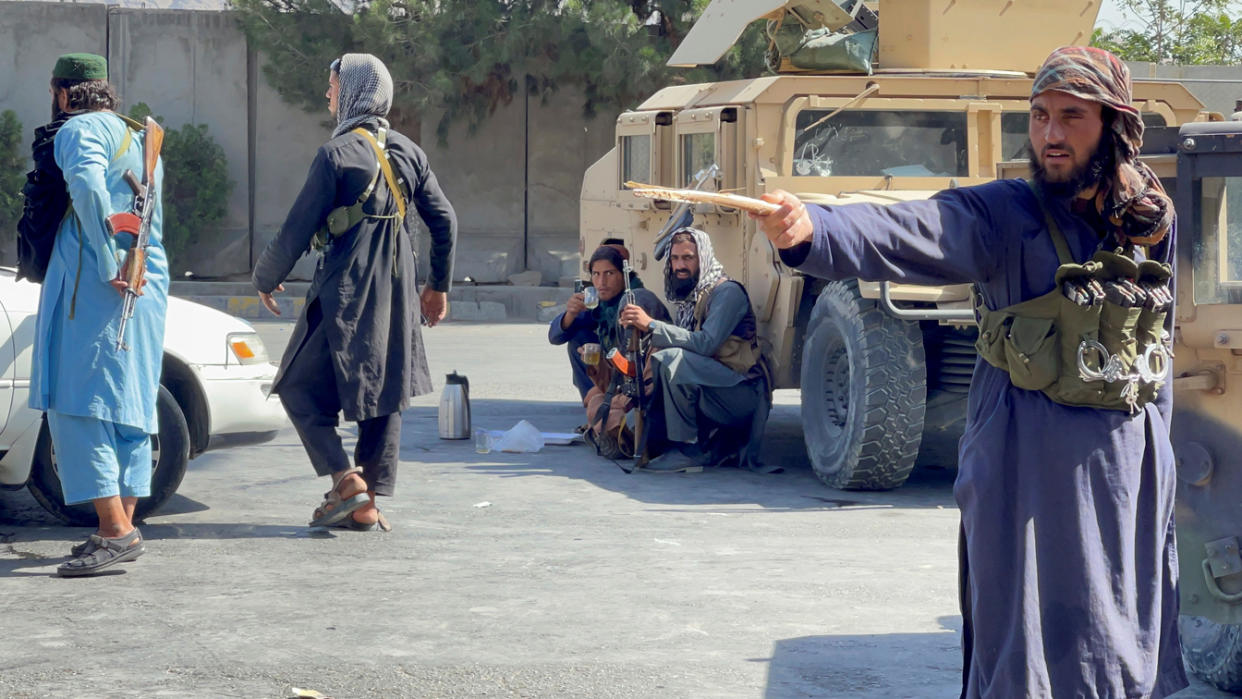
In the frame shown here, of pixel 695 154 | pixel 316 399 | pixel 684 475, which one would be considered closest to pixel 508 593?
pixel 316 399

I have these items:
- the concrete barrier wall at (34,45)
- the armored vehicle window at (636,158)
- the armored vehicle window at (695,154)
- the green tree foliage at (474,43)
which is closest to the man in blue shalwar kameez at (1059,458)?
the armored vehicle window at (695,154)

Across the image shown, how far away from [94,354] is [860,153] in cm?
423

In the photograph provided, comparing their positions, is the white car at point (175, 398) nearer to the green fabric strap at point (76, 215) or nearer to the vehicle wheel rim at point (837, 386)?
the green fabric strap at point (76, 215)

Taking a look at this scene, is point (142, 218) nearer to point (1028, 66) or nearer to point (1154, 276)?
point (1154, 276)

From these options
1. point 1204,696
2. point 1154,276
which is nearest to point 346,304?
point 1204,696

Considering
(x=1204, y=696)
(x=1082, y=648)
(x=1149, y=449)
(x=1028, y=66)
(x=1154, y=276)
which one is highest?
(x=1028, y=66)

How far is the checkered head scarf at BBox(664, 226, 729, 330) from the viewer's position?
26.5 feet

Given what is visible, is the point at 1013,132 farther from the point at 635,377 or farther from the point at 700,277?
the point at 635,377

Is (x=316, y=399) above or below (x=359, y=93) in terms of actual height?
below

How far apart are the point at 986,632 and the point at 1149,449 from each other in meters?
0.47

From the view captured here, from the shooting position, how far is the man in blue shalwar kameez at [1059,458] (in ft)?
9.40

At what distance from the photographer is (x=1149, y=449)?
3.00 m

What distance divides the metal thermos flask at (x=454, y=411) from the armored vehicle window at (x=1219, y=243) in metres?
5.39

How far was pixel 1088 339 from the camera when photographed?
2.89 m
